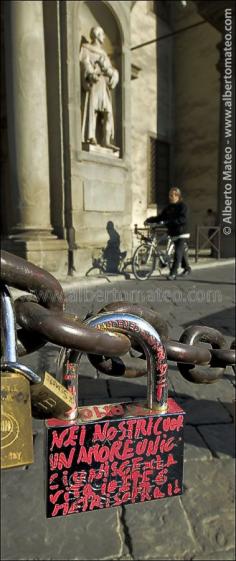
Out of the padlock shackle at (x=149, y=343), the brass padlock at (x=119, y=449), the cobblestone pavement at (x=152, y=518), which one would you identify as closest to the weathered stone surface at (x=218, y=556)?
the cobblestone pavement at (x=152, y=518)

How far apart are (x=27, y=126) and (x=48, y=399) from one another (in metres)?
7.22

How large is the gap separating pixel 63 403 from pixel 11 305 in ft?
0.50

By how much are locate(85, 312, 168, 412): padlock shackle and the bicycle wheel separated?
22.5 ft

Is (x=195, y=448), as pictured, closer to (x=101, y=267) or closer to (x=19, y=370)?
(x=19, y=370)

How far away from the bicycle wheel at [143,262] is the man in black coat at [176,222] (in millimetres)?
446

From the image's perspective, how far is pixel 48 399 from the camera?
52 centimetres

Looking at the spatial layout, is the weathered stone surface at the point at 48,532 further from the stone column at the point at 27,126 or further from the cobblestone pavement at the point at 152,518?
the stone column at the point at 27,126

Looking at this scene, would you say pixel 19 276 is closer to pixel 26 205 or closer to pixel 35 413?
pixel 35 413

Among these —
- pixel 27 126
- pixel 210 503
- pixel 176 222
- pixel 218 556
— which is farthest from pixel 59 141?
pixel 218 556

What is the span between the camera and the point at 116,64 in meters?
8.82

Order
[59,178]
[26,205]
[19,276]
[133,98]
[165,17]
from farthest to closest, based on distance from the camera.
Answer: [165,17]
[133,98]
[59,178]
[26,205]
[19,276]

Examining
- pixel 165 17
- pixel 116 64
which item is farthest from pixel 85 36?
pixel 165 17

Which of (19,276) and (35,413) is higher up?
(19,276)

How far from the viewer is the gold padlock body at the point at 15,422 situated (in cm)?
48
